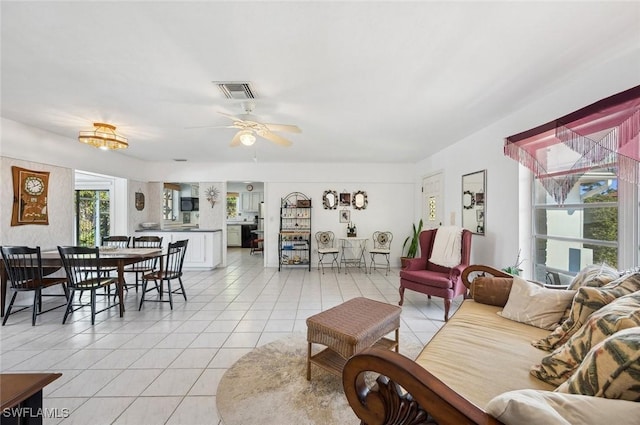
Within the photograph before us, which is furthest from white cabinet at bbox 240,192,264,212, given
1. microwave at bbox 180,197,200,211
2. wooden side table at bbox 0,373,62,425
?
wooden side table at bbox 0,373,62,425

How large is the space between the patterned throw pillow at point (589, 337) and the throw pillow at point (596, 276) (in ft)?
1.37

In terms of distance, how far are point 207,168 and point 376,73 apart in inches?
194

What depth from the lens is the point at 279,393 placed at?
177cm

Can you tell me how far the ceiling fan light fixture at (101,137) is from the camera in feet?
A: 10.6

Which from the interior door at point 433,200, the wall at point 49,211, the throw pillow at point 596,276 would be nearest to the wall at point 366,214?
the interior door at point 433,200

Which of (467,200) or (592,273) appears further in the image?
(467,200)

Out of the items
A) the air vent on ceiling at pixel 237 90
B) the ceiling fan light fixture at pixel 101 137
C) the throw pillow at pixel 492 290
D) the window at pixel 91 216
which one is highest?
the air vent on ceiling at pixel 237 90

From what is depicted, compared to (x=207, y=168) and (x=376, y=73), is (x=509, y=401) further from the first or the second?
(x=207, y=168)

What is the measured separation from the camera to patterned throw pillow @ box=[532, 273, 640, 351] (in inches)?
53.0

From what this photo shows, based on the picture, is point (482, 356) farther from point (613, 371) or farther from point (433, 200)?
point (433, 200)

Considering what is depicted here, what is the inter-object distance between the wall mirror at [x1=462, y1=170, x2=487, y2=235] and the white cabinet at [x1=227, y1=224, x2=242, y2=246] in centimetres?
730

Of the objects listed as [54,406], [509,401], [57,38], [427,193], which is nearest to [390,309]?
[509,401]

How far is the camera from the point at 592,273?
168 centimetres

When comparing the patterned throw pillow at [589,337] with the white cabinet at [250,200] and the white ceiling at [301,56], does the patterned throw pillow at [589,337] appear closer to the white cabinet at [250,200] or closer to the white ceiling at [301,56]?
the white ceiling at [301,56]
